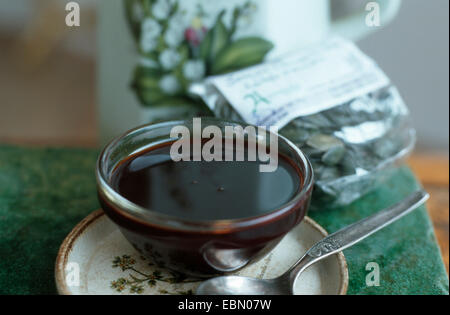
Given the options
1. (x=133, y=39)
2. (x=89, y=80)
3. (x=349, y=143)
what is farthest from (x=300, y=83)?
(x=89, y=80)

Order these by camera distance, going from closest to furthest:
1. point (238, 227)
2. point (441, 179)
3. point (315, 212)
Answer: point (238, 227) → point (315, 212) → point (441, 179)

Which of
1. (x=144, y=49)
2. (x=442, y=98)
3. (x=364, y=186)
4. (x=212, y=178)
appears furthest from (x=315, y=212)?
(x=442, y=98)

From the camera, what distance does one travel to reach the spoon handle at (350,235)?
1.54ft

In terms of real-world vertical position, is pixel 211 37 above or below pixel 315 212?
above

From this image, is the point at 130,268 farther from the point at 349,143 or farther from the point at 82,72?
the point at 82,72

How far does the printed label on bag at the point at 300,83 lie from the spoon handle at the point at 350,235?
0.46 feet

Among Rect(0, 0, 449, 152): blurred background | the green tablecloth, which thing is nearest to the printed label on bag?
the green tablecloth

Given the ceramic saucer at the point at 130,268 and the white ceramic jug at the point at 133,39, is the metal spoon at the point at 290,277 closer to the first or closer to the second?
the ceramic saucer at the point at 130,268

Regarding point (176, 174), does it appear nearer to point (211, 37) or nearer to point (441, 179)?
point (211, 37)

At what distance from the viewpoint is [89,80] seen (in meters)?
1.35

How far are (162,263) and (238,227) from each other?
3.4 inches

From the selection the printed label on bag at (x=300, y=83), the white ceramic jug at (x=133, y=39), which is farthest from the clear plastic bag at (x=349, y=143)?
the white ceramic jug at (x=133, y=39)

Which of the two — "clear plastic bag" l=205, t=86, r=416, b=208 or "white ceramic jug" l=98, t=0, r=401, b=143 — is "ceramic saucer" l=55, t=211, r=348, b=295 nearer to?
"clear plastic bag" l=205, t=86, r=416, b=208

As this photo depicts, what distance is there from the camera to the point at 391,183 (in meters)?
0.70
